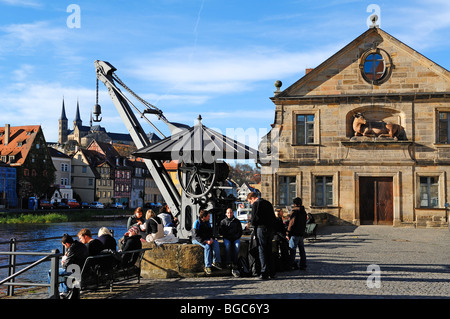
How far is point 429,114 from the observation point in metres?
27.8

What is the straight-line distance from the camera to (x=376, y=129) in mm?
28234

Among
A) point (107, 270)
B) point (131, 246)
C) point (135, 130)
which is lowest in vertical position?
point (107, 270)

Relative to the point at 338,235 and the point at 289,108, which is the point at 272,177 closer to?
the point at 289,108

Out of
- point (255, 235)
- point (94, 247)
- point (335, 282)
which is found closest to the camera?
point (94, 247)

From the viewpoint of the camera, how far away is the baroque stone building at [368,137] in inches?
1088

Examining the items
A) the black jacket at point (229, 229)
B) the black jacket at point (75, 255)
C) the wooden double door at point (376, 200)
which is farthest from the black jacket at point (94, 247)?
the wooden double door at point (376, 200)

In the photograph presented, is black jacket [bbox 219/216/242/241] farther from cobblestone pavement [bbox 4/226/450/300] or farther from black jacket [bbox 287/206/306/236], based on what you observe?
black jacket [bbox 287/206/306/236]

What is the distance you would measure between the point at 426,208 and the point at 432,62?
7536mm

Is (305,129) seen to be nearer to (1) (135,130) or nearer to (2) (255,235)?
(1) (135,130)

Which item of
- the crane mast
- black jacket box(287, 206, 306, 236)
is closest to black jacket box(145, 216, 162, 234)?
the crane mast

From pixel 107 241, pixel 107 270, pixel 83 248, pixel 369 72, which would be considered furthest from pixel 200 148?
pixel 369 72

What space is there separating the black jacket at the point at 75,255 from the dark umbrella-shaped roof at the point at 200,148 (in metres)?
3.47

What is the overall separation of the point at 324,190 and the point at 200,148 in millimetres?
18144

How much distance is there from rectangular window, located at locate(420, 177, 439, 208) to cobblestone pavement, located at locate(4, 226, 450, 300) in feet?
40.6
